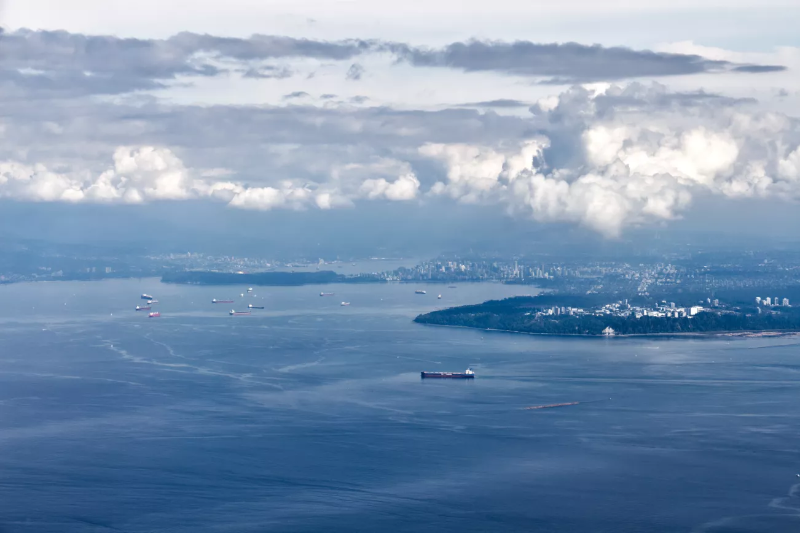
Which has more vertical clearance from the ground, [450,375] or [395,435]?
[450,375]

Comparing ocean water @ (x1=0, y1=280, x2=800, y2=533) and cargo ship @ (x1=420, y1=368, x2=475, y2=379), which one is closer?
ocean water @ (x1=0, y1=280, x2=800, y2=533)

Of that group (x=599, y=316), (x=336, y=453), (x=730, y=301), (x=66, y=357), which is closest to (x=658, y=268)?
(x=730, y=301)

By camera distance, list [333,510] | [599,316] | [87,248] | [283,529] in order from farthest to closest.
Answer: [87,248], [599,316], [333,510], [283,529]

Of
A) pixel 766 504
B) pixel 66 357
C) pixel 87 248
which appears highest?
pixel 87 248

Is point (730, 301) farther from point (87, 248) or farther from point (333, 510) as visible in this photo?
point (87, 248)

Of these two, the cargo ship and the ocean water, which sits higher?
the cargo ship

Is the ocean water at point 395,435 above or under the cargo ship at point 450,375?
under

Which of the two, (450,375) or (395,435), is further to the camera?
(450,375)

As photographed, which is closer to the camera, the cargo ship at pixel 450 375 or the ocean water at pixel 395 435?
the ocean water at pixel 395 435
